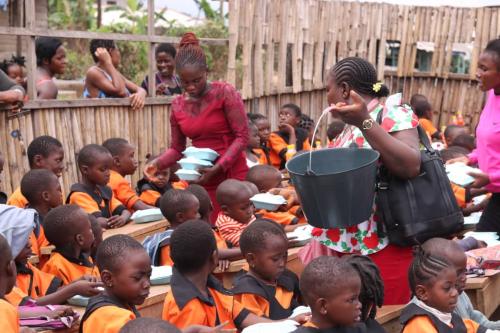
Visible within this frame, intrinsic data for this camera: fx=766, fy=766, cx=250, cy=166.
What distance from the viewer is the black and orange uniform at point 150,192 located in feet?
21.4

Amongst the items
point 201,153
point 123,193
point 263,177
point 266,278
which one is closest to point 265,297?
point 266,278

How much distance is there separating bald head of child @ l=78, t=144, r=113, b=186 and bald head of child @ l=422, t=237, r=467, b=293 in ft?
9.50

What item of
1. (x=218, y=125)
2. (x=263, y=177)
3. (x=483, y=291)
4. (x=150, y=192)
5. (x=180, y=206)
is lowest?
(x=150, y=192)


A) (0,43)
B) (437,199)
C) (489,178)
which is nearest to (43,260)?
(437,199)

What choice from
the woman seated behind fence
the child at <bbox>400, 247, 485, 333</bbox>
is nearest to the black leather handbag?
the child at <bbox>400, 247, 485, 333</bbox>

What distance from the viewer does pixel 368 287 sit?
3270mm

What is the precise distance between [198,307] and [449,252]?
119cm

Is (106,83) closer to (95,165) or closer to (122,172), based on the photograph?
(122,172)

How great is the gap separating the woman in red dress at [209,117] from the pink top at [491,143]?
1.70m

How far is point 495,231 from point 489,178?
1.43 ft

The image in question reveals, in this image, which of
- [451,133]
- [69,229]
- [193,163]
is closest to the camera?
[69,229]

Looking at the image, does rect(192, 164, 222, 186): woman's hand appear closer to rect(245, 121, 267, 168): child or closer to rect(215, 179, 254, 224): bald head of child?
rect(215, 179, 254, 224): bald head of child

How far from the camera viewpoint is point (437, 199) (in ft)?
11.3

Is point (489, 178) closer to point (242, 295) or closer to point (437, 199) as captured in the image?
point (437, 199)
